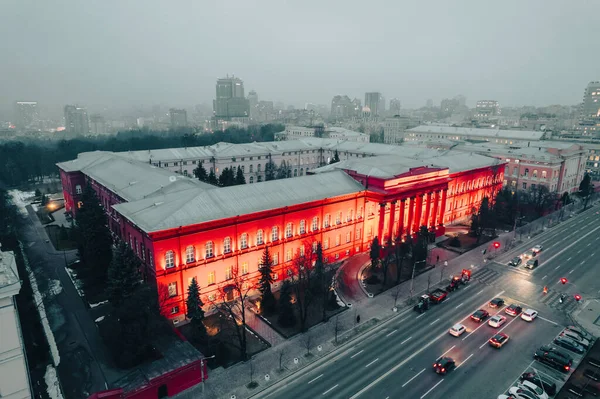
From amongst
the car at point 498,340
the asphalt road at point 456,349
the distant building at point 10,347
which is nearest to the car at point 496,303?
the asphalt road at point 456,349

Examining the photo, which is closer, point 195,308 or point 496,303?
point 195,308

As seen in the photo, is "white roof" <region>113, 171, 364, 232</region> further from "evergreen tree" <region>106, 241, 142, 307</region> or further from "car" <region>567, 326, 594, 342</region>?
"car" <region>567, 326, 594, 342</region>

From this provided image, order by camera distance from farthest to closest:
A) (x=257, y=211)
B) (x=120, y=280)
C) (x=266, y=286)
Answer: (x=257, y=211)
(x=266, y=286)
(x=120, y=280)

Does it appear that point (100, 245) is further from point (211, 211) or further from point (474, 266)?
point (474, 266)

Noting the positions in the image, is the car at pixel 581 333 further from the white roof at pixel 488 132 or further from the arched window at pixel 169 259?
the white roof at pixel 488 132

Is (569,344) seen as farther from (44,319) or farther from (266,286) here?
(44,319)

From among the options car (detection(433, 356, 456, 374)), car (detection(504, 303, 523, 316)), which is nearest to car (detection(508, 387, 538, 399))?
car (detection(433, 356, 456, 374))

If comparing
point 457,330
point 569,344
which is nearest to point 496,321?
point 457,330
